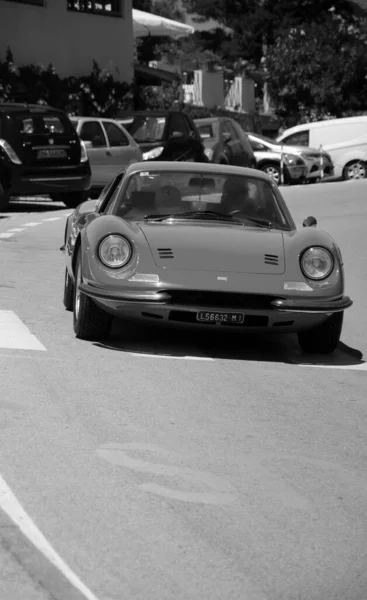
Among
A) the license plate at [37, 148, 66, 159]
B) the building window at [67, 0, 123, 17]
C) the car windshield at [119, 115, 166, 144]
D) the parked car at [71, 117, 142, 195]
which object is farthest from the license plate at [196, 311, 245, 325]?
the building window at [67, 0, 123, 17]

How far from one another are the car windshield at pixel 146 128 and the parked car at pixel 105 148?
7.23 feet

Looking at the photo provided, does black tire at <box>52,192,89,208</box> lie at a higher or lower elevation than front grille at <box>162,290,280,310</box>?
lower

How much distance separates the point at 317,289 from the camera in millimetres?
10188

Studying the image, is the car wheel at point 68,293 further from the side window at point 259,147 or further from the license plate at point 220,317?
the side window at point 259,147

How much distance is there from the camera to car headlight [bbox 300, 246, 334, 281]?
1027 cm

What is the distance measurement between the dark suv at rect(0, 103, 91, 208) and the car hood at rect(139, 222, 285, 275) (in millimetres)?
13605

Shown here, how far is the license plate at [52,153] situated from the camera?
2442cm

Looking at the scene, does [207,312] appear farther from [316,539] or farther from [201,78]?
[201,78]

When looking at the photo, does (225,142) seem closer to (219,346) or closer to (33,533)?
(219,346)

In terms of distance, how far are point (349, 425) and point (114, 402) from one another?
4.20ft

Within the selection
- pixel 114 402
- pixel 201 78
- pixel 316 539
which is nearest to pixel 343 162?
pixel 201 78

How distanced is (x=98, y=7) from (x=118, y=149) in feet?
51.7

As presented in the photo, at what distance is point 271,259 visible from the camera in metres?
10.3

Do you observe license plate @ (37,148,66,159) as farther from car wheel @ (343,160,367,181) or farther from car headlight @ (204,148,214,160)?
car wheel @ (343,160,367,181)
